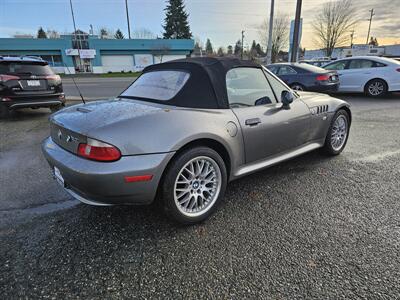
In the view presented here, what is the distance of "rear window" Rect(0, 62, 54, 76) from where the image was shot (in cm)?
652

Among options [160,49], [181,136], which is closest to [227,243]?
[181,136]

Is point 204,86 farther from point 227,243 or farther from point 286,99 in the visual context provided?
point 227,243

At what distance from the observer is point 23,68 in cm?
671

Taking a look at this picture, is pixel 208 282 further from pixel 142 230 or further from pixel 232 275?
pixel 142 230

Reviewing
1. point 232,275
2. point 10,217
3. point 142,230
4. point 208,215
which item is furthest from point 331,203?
point 10,217

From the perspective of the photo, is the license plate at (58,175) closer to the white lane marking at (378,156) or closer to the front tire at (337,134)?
the front tire at (337,134)

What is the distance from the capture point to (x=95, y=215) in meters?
2.81

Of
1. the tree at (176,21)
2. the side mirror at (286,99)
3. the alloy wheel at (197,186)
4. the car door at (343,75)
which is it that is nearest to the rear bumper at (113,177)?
the alloy wheel at (197,186)

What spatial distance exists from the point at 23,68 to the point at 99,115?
564 cm

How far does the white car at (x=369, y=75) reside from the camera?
975 centimetres

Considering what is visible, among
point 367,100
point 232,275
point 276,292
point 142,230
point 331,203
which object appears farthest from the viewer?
point 367,100

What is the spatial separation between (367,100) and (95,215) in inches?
402

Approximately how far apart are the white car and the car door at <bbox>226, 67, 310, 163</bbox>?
330 inches

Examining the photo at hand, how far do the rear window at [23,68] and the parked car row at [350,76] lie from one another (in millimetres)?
7743
